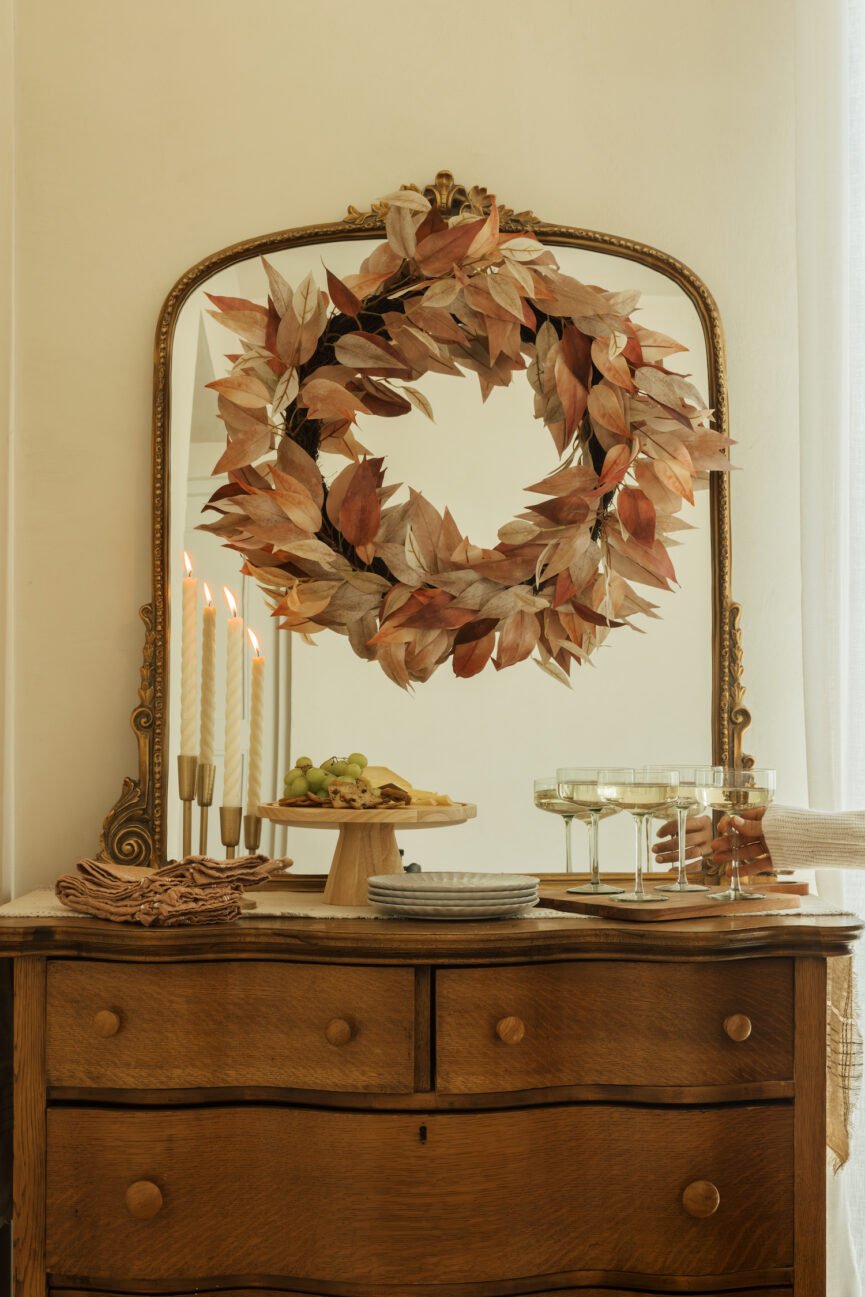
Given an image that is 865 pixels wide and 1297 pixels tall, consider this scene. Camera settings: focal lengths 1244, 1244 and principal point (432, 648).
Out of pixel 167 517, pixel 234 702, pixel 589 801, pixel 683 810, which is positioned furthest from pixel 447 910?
pixel 167 517

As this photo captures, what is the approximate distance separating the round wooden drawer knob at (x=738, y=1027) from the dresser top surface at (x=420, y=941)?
0.09 m

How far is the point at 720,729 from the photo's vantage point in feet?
7.48

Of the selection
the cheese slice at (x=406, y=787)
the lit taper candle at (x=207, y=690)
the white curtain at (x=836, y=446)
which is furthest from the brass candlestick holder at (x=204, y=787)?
→ the white curtain at (x=836, y=446)

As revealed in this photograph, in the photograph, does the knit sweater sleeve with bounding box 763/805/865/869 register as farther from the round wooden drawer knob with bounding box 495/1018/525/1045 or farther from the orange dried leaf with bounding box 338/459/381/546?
the orange dried leaf with bounding box 338/459/381/546

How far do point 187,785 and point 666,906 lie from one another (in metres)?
0.87

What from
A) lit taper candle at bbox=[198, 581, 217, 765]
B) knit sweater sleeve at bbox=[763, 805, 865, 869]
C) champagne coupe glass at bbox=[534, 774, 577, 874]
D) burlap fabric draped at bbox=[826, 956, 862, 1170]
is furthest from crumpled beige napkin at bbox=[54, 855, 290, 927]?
burlap fabric draped at bbox=[826, 956, 862, 1170]

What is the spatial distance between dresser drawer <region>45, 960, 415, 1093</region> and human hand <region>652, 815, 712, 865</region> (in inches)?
26.4

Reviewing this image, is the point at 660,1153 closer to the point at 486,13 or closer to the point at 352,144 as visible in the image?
the point at 352,144

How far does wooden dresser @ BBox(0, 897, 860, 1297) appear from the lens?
1.70 m

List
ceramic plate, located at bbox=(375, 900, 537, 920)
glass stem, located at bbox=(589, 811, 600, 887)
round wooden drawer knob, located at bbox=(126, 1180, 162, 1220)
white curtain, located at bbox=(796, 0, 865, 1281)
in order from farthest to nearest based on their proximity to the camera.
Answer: white curtain, located at bbox=(796, 0, 865, 1281) < glass stem, located at bbox=(589, 811, 600, 887) < ceramic plate, located at bbox=(375, 900, 537, 920) < round wooden drawer knob, located at bbox=(126, 1180, 162, 1220)

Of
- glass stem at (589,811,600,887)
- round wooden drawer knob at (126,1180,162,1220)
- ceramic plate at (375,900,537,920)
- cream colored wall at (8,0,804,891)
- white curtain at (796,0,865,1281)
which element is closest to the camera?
round wooden drawer knob at (126,1180,162,1220)

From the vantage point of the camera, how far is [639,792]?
1.89 meters

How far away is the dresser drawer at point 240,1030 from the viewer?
1717 millimetres

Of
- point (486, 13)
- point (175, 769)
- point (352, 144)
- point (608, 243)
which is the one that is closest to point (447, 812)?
point (175, 769)
